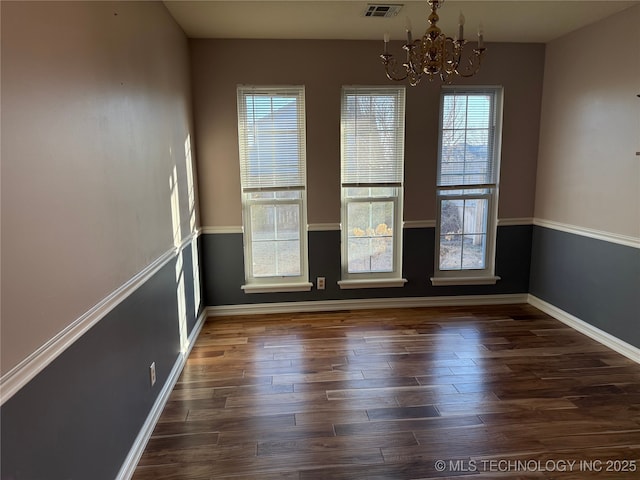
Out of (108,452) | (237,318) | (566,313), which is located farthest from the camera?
(237,318)

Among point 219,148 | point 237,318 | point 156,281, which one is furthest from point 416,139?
point 156,281

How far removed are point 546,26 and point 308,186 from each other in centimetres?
243

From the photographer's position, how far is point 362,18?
128 inches

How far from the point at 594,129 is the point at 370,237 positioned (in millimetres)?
2112

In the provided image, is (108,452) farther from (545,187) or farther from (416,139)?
(545,187)

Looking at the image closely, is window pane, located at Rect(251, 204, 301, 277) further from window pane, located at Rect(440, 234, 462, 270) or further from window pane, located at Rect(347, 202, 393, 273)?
window pane, located at Rect(440, 234, 462, 270)

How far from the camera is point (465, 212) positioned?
4.30 meters

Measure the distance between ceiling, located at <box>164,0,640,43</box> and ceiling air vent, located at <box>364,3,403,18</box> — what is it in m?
0.05

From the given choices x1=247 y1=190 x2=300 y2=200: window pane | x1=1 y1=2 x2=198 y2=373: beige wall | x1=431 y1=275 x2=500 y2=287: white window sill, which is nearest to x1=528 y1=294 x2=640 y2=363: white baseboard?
x1=431 y1=275 x2=500 y2=287: white window sill

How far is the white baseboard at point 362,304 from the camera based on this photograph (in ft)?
13.8

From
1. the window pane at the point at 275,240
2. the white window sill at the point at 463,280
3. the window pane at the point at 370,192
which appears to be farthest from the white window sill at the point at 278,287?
the white window sill at the point at 463,280

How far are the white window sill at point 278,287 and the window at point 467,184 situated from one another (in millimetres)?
1331

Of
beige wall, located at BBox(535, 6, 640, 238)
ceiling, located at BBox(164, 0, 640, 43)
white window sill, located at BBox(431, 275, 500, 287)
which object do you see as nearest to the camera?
ceiling, located at BBox(164, 0, 640, 43)

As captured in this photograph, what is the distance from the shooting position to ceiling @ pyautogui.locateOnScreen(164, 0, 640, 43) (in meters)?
2.98
